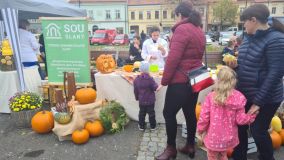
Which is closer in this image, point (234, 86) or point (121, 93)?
point (234, 86)

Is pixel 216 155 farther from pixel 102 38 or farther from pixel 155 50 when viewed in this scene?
pixel 102 38

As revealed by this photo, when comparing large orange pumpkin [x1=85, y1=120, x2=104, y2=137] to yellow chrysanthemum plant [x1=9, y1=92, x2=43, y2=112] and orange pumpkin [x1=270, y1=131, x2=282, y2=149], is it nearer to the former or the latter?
yellow chrysanthemum plant [x1=9, y1=92, x2=43, y2=112]

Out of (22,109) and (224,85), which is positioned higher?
(224,85)

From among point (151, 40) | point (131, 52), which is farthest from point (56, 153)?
point (131, 52)

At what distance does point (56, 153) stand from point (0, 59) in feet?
9.02

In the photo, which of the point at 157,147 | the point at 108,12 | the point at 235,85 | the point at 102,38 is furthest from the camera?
the point at 108,12

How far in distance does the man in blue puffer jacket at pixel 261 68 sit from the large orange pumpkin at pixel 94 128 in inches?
93.9

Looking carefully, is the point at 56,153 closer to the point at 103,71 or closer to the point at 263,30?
the point at 103,71

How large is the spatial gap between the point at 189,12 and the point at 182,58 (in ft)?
1.80

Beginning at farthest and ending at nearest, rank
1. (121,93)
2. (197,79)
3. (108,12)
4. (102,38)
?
(108,12)
(102,38)
(121,93)
(197,79)

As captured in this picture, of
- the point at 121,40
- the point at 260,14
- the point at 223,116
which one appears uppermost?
the point at 121,40

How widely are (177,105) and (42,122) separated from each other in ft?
7.95

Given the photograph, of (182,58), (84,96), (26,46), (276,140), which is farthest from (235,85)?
(26,46)

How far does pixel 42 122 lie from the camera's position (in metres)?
4.36
